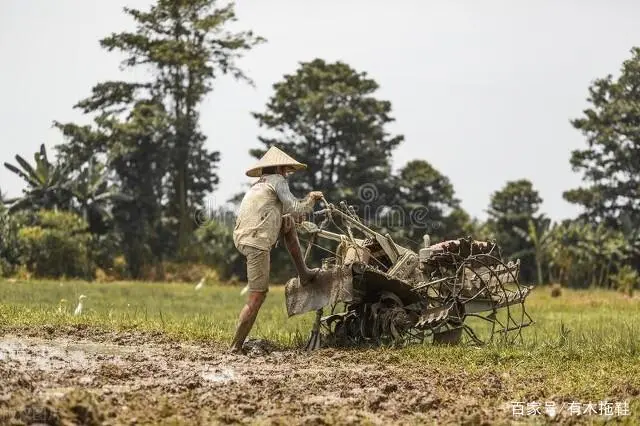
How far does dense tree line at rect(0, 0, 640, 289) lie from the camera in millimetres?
Result: 36969

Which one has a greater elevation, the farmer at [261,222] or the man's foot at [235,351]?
the farmer at [261,222]

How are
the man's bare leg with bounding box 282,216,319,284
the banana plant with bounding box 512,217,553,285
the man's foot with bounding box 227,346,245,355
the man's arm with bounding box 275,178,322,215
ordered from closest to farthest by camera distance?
the man's foot with bounding box 227,346,245,355, the man's arm with bounding box 275,178,322,215, the man's bare leg with bounding box 282,216,319,284, the banana plant with bounding box 512,217,553,285

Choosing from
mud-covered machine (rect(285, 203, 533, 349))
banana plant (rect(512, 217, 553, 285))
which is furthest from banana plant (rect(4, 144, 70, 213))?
mud-covered machine (rect(285, 203, 533, 349))

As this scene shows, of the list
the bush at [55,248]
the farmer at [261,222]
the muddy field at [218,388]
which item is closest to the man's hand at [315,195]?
the farmer at [261,222]

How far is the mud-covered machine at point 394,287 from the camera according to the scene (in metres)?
10.3

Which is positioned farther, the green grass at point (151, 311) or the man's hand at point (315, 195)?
the green grass at point (151, 311)

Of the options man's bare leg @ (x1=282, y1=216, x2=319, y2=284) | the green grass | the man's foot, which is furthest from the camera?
the green grass

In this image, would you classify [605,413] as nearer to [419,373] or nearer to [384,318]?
[419,373]

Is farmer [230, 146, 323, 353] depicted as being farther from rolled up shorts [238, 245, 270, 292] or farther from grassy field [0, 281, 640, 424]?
grassy field [0, 281, 640, 424]

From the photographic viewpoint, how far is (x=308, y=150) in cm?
4069

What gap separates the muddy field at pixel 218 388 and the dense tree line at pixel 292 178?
87.2ft

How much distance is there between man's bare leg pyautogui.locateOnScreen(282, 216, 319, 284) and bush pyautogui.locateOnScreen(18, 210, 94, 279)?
2221 cm

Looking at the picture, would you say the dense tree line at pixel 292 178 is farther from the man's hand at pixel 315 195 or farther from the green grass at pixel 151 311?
the man's hand at pixel 315 195

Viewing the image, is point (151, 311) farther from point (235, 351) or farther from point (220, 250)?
point (220, 250)
